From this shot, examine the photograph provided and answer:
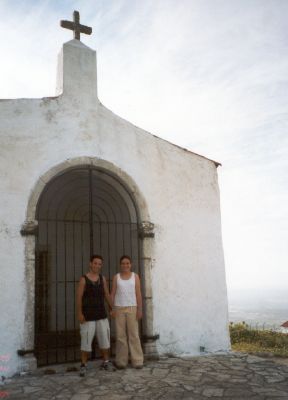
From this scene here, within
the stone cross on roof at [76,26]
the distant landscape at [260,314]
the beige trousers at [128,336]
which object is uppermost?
the stone cross on roof at [76,26]

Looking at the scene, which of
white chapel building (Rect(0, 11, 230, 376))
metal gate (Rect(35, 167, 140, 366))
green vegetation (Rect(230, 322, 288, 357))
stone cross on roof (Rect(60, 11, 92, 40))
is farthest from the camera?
green vegetation (Rect(230, 322, 288, 357))

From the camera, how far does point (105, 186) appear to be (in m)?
7.74

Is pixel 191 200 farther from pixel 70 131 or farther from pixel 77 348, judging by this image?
pixel 77 348

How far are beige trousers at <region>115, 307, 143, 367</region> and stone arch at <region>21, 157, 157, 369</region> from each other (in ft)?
1.70

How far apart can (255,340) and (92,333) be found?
5.88 meters

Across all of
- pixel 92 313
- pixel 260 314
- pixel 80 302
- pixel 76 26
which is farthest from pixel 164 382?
pixel 260 314

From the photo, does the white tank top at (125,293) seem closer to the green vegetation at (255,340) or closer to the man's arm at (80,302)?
the man's arm at (80,302)

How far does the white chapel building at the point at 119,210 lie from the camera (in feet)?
19.1

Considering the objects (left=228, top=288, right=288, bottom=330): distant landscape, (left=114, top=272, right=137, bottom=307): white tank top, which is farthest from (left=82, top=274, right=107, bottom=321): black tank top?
(left=228, top=288, right=288, bottom=330): distant landscape

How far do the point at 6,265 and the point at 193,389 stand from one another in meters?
3.15

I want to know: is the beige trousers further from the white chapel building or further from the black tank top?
the white chapel building

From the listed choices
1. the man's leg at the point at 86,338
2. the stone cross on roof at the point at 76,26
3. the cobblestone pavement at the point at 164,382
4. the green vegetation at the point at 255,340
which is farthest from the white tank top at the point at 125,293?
the stone cross on roof at the point at 76,26

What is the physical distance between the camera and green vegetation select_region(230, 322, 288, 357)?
8.76m

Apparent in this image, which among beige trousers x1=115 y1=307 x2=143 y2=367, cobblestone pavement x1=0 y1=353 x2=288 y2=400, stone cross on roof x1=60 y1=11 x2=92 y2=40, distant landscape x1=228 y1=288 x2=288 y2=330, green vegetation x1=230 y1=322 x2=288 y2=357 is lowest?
distant landscape x1=228 y1=288 x2=288 y2=330
